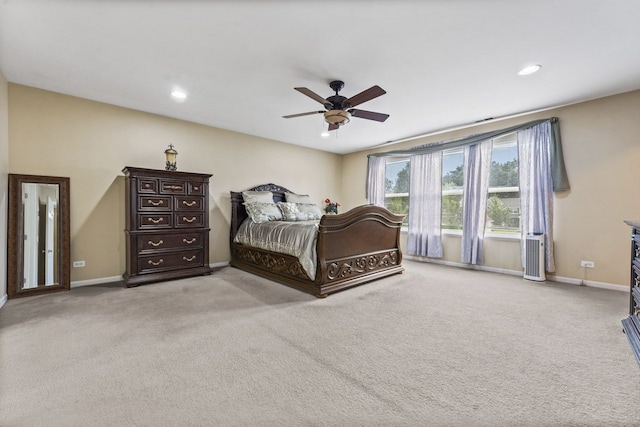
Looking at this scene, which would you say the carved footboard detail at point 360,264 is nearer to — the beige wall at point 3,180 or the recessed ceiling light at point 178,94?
the recessed ceiling light at point 178,94

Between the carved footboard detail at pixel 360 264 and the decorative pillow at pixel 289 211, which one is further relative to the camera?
the decorative pillow at pixel 289 211

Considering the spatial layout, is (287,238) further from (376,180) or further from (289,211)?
(376,180)

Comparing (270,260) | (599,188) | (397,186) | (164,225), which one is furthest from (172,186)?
(599,188)

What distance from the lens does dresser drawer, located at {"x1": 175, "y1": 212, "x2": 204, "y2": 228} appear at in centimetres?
A: 400

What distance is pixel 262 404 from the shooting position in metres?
1.42

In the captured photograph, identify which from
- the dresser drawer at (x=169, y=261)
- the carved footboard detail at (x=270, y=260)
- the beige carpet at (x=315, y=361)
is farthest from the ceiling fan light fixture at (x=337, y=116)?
the dresser drawer at (x=169, y=261)

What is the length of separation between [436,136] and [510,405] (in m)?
4.86

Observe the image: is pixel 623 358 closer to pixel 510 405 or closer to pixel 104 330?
pixel 510 405

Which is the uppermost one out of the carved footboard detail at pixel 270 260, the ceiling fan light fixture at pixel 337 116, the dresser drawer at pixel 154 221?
the ceiling fan light fixture at pixel 337 116

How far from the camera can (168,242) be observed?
389 cm

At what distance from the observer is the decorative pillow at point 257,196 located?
4914 millimetres

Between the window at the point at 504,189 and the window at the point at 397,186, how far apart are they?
1.64 meters

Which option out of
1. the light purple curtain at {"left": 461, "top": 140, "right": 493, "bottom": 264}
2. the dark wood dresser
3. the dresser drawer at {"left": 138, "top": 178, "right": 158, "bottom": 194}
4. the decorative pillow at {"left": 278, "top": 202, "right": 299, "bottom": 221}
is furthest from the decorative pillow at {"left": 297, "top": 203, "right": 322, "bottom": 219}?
the light purple curtain at {"left": 461, "top": 140, "right": 493, "bottom": 264}

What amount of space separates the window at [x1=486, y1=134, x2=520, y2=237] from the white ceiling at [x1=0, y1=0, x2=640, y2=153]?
0.76 meters
